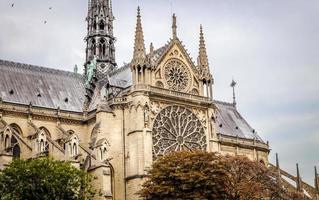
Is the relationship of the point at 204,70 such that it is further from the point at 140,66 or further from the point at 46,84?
the point at 46,84

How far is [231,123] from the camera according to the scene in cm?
8062

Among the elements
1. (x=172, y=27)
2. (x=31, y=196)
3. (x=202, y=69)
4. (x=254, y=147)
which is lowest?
(x=31, y=196)

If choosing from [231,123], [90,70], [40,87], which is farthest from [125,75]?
[231,123]

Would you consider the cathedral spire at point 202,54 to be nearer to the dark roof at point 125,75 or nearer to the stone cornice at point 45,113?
the dark roof at point 125,75

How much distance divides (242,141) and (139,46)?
905 inches

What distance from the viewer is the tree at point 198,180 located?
4956 centimetres

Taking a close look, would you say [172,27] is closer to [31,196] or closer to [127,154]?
[127,154]

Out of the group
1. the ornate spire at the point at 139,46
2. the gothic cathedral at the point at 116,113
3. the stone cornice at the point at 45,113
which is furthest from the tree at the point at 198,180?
the stone cornice at the point at 45,113

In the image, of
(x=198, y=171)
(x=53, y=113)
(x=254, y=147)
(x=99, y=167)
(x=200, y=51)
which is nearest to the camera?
(x=198, y=171)

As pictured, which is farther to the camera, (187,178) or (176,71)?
(176,71)

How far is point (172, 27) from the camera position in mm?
64938

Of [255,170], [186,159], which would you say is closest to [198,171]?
[186,159]

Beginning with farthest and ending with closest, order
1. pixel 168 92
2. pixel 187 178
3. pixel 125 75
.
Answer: pixel 125 75, pixel 168 92, pixel 187 178

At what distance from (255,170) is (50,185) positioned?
21909mm
